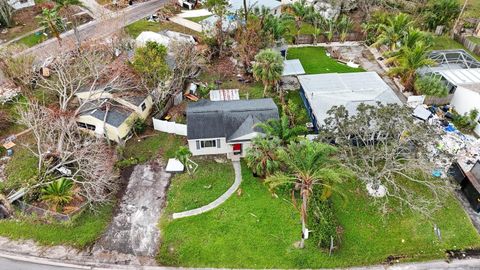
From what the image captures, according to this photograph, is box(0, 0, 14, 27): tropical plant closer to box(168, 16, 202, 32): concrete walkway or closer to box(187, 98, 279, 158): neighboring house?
box(168, 16, 202, 32): concrete walkway

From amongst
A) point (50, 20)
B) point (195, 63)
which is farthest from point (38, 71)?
point (195, 63)

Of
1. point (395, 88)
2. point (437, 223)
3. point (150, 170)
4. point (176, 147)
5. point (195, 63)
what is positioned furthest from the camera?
point (395, 88)

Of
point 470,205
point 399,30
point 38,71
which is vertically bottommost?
point 470,205

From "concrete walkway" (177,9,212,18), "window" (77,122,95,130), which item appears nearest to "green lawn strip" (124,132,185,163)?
"window" (77,122,95,130)

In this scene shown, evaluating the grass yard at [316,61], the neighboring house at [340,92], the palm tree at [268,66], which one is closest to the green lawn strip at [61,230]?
the palm tree at [268,66]

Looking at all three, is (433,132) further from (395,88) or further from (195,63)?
(195,63)

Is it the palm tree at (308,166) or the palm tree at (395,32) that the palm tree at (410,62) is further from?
the palm tree at (308,166)
